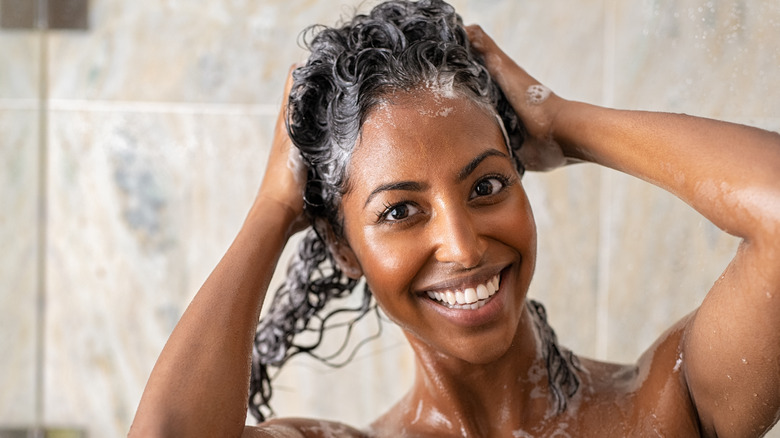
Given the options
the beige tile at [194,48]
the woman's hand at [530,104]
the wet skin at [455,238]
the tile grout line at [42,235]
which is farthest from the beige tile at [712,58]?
the tile grout line at [42,235]

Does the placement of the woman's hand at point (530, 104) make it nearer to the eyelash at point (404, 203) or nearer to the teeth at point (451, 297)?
the eyelash at point (404, 203)

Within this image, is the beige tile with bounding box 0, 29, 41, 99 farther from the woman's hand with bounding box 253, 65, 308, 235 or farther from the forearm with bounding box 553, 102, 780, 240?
the forearm with bounding box 553, 102, 780, 240

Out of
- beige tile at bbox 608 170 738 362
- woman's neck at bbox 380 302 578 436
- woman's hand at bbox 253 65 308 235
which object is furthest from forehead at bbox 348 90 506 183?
beige tile at bbox 608 170 738 362

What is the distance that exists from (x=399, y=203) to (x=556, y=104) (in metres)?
0.29

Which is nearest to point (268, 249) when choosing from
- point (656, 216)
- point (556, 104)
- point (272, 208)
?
point (272, 208)

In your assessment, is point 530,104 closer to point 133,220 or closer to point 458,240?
point 458,240

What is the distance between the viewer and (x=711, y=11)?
138 centimetres

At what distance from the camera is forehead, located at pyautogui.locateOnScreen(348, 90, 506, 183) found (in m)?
1.09

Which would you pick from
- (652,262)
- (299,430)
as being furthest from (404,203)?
(652,262)

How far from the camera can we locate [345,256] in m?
Result: 1.26

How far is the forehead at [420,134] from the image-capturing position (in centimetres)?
109

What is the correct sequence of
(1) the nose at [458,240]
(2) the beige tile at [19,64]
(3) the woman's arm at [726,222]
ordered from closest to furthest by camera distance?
(3) the woman's arm at [726,222] → (1) the nose at [458,240] → (2) the beige tile at [19,64]

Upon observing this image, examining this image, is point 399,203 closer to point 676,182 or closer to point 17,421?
point 676,182

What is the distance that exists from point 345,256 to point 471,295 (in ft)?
0.77
